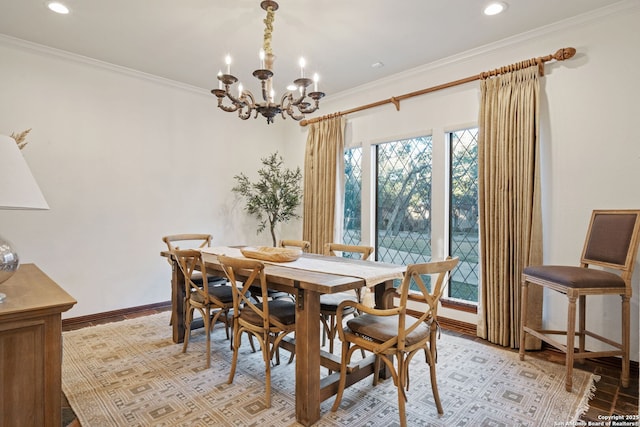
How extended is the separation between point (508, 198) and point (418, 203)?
3.39 feet

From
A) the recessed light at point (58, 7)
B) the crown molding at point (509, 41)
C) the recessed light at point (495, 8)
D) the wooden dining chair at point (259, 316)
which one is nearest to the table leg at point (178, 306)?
the wooden dining chair at point (259, 316)

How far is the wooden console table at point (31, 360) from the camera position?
1198mm

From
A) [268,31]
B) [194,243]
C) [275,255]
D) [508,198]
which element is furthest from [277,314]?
[194,243]

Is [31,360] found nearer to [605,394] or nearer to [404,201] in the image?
[605,394]

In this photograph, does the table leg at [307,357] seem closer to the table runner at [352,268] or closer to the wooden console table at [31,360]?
the table runner at [352,268]

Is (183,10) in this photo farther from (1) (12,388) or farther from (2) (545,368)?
(2) (545,368)

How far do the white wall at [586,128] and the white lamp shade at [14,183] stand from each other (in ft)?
10.5

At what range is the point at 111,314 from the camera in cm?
369

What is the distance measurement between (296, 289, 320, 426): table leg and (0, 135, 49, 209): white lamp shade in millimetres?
1288

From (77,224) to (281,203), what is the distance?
7.75ft

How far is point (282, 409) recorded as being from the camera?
1985mm

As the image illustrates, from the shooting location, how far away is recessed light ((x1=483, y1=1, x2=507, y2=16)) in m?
2.52

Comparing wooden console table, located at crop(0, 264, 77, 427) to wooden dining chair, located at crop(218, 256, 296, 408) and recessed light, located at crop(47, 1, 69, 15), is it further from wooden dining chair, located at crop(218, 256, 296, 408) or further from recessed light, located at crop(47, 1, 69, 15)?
recessed light, located at crop(47, 1, 69, 15)

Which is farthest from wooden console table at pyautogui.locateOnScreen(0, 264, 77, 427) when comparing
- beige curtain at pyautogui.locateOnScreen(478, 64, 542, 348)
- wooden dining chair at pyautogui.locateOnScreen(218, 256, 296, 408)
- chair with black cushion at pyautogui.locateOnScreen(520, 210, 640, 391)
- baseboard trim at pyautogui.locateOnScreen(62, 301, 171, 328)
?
beige curtain at pyautogui.locateOnScreen(478, 64, 542, 348)
